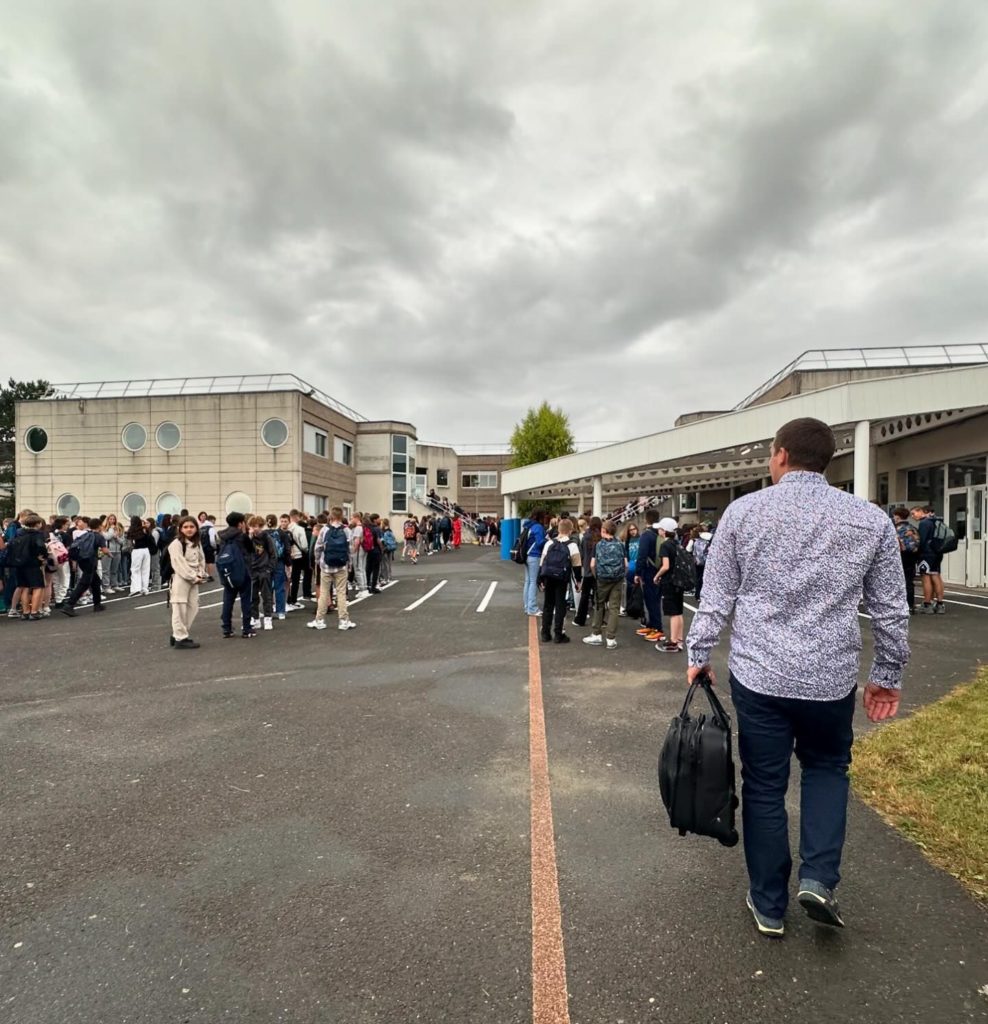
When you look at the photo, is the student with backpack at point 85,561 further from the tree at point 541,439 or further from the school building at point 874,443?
the tree at point 541,439

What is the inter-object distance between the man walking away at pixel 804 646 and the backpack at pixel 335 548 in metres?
7.54

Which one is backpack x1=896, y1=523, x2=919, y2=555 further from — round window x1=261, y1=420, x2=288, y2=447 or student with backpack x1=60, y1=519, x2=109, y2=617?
round window x1=261, y1=420, x2=288, y2=447

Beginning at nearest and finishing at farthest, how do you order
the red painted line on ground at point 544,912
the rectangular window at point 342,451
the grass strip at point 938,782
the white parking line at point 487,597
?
the red painted line on ground at point 544,912 → the grass strip at point 938,782 → the white parking line at point 487,597 → the rectangular window at point 342,451

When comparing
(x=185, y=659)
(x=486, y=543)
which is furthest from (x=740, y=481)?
(x=185, y=659)

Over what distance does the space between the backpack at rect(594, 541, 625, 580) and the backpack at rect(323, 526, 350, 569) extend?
387 centimetres

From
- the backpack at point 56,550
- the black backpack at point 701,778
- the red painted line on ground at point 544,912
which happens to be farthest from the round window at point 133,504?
the black backpack at point 701,778

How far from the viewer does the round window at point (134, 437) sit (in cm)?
3475

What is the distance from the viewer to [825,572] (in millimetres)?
2363

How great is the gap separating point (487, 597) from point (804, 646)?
11.9 m

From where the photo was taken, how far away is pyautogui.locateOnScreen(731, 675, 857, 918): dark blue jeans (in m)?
2.41

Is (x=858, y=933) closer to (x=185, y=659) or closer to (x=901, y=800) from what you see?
(x=901, y=800)

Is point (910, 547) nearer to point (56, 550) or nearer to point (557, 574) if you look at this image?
point (557, 574)

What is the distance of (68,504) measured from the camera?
35.2 m

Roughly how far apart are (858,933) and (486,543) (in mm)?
41894
